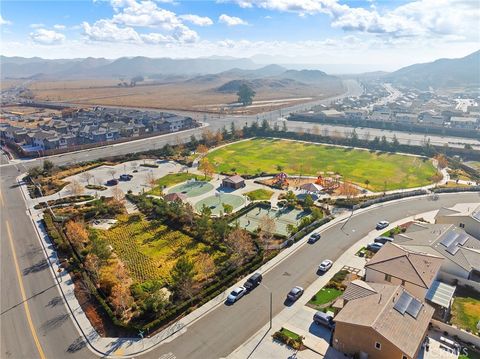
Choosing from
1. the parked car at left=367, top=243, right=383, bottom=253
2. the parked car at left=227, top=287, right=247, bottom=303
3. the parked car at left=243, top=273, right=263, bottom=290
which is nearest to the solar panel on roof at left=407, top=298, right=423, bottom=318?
the parked car at left=367, top=243, right=383, bottom=253

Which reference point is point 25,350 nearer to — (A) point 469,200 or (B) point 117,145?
(A) point 469,200

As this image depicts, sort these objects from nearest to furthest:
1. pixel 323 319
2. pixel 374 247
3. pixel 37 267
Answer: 1. pixel 323 319
2. pixel 37 267
3. pixel 374 247

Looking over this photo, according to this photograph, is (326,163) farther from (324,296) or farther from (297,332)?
(297,332)

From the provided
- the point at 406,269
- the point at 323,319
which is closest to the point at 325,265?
the point at 406,269

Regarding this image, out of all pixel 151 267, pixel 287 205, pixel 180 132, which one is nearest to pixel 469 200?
pixel 287 205

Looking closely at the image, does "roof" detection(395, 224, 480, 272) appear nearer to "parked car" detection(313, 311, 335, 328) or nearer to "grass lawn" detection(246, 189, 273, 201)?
"parked car" detection(313, 311, 335, 328)

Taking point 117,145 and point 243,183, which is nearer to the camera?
point 243,183
